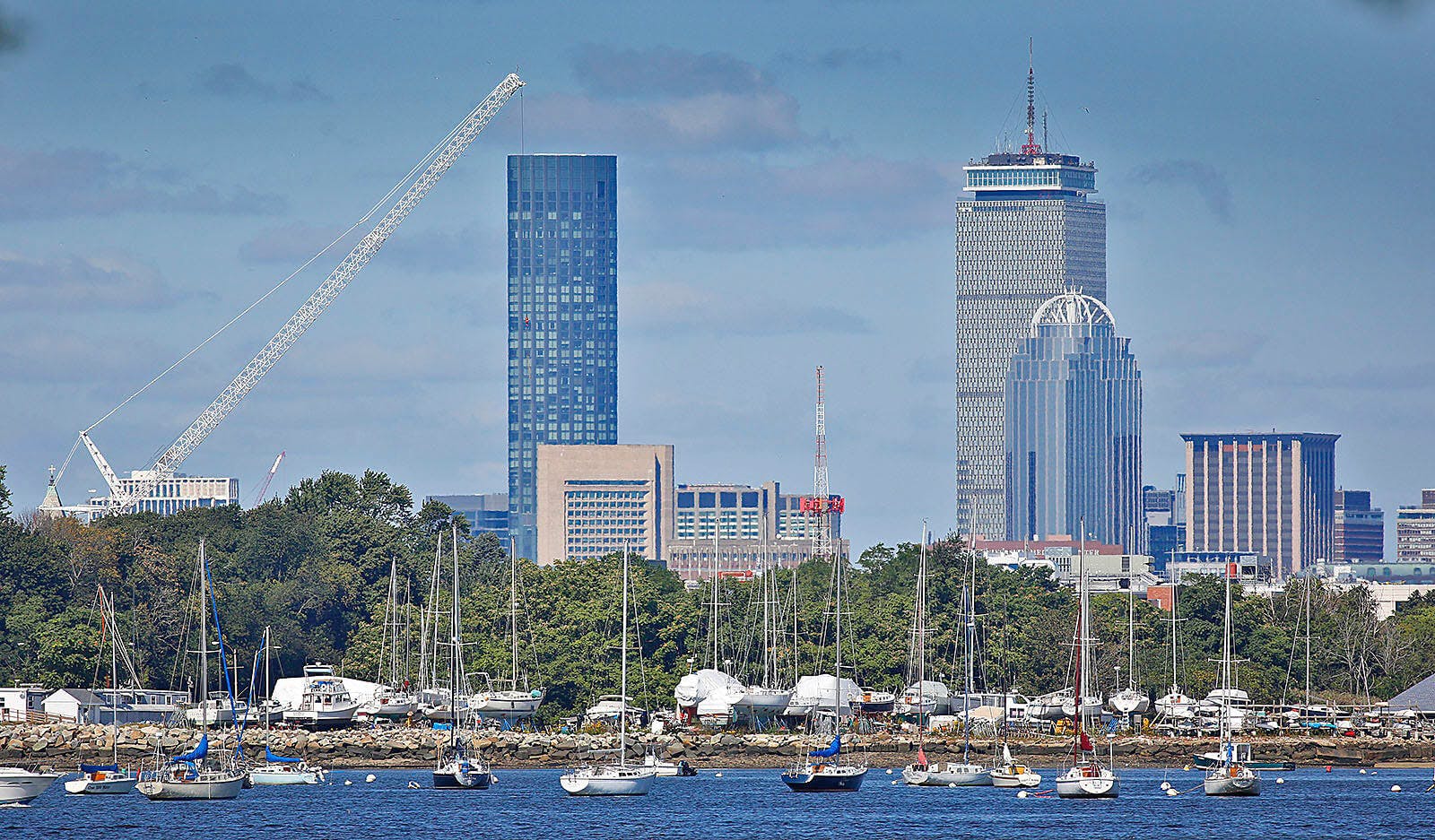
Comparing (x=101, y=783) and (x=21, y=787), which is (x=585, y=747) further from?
(x=21, y=787)

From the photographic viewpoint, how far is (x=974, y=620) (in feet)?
642

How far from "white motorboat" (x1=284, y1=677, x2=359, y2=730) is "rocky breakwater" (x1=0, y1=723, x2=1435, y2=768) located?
2.10 meters

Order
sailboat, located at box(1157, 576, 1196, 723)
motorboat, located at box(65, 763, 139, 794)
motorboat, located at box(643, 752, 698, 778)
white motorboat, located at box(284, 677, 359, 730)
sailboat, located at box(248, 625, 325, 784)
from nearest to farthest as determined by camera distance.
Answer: motorboat, located at box(65, 763, 139, 794), sailboat, located at box(248, 625, 325, 784), motorboat, located at box(643, 752, 698, 778), white motorboat, located at box(284, 677, 359, 730), sailboat, located at box(1157, 576, 1196, 723)

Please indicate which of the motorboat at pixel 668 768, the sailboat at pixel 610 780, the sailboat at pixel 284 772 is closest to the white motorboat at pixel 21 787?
the sailboat at pixel 284 772

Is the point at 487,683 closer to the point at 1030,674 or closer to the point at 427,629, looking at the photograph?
the point at 427,629

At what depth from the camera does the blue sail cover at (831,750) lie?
481 ft

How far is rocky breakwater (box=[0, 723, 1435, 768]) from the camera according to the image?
160375mm

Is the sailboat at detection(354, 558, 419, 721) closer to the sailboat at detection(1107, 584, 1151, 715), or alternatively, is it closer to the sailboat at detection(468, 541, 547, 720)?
the sailboat at detection(468, 541, 547, 720)

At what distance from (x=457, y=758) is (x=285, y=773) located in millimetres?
9918

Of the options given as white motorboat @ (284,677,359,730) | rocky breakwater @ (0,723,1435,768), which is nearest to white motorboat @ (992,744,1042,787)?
rocky breakwater @ (0,723,1435,768)

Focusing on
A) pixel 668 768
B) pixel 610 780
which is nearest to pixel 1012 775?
pixel 668 768

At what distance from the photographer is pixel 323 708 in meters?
174

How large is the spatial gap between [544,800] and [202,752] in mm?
17612

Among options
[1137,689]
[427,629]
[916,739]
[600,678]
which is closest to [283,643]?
[427,629]
